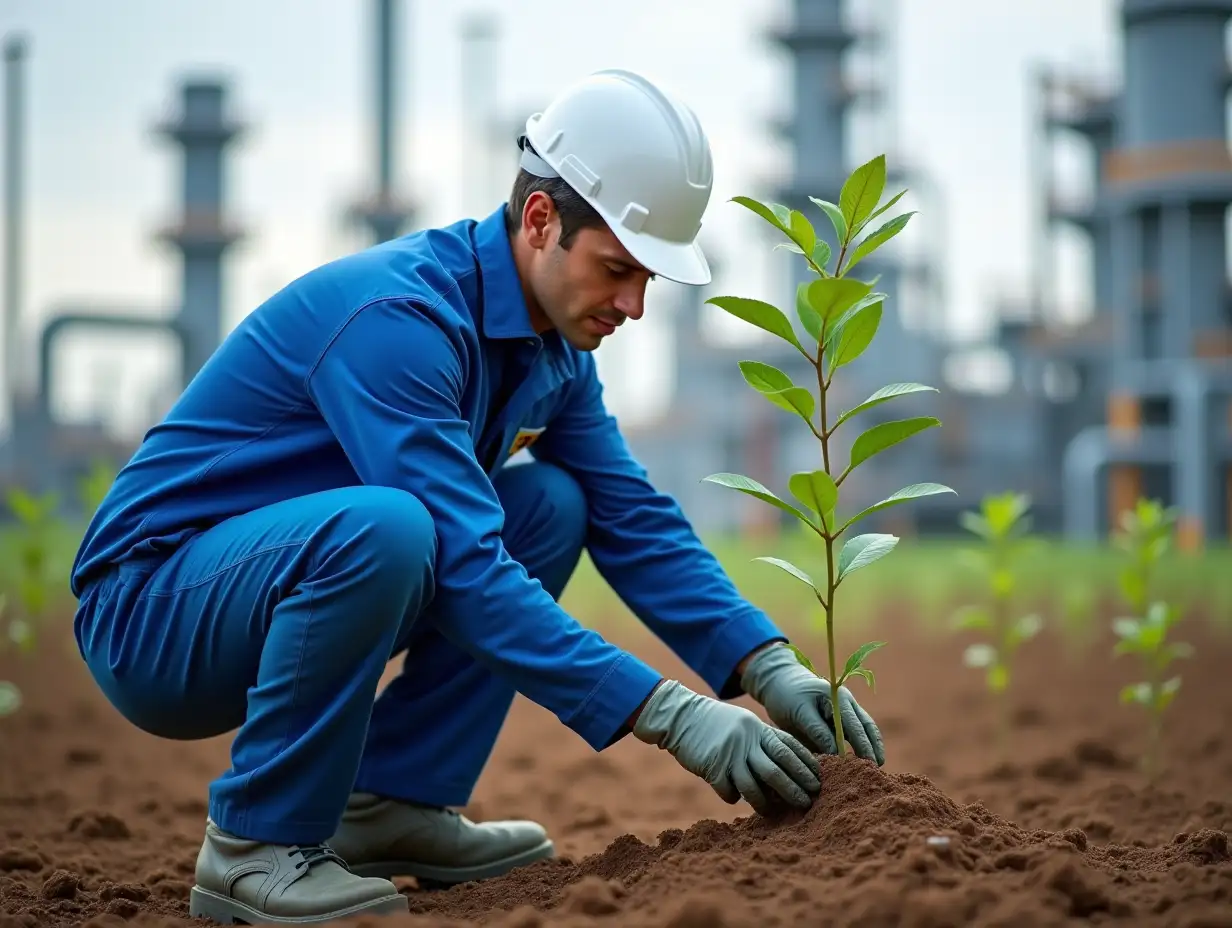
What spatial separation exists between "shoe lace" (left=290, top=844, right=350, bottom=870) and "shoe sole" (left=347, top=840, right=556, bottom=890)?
0.37 meters

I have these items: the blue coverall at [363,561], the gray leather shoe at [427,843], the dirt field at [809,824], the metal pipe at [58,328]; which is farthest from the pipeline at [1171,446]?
the blue coverall at [363,561]

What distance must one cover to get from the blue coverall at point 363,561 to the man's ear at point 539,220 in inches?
2.1

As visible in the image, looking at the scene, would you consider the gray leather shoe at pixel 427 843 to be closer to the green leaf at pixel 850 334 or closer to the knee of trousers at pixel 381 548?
the knee of trousers at pixel 381 548

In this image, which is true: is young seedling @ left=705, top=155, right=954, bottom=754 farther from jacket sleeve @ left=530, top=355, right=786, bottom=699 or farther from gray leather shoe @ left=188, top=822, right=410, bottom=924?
gray leather shoe @ left=188, top=822, right=410, bottom=924

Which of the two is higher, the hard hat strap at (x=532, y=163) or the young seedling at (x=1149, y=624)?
the hard hat strap at (x=532, y=163)

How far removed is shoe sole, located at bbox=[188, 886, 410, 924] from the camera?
1.84 meters

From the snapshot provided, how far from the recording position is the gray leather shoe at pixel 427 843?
2.28 metres

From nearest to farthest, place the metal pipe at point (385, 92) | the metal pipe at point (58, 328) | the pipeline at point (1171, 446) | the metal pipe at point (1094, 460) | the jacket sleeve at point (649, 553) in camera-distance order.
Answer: the jacket sleeve at point (649, 553) → the pipeline at point (1171, 446) → the metal pipe at point (1094, 460) → the metal pipe at point (58, 328) → the metal pipe at point (385, 92)

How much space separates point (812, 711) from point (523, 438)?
72cm

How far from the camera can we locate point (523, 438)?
7.68 ft

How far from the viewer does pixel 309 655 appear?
1827 mm

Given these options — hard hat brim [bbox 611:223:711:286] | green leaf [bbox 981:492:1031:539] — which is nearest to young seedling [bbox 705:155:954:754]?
hard hat brim [bbox 611:223:711:286]

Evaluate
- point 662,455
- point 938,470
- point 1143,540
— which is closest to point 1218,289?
point 938,470

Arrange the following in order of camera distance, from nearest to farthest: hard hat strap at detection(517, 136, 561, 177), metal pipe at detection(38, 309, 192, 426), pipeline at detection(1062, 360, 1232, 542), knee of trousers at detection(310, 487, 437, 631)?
knee of trousers at detection(310, 487, 437, 631), hard hat strap at detection(517, 136, 561, 177), pipeline at detection(1062, 360, 1232, 542), metal pipe at detection(38, 309, 192, 426)
